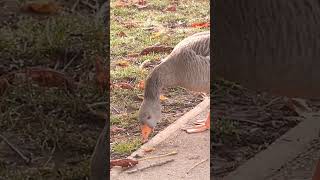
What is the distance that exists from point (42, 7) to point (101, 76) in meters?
0.23

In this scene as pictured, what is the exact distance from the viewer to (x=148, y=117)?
269 cm

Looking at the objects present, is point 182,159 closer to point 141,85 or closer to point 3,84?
point 141,85

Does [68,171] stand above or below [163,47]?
below

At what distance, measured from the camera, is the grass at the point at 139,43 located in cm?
286

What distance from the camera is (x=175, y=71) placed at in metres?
2.82

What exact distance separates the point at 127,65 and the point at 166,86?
9.4 inches

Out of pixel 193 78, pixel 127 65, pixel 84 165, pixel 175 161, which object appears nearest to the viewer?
pixel 84 165

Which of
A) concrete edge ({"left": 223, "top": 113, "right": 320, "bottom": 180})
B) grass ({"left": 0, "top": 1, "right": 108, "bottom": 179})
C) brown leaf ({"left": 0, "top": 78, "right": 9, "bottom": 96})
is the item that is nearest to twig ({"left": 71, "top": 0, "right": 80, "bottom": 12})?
grass ({"left": 0, "top": 1, "right": 108, "bottom": 179})

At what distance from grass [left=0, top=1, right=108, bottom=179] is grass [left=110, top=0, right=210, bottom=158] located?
1067mm

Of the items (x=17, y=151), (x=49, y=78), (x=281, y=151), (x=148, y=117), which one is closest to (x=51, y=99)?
(x=49, y=78)

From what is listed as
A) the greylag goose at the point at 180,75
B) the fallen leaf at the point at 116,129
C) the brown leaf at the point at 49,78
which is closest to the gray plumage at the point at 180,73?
the greylag goose at the point at 180,75

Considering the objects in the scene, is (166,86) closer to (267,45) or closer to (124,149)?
(124,149)

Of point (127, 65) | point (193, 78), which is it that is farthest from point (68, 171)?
point (127, 65)

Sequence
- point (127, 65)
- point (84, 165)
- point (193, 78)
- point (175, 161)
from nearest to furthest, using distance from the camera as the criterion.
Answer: point (84, 165) < point (175, 161) < point (193, 78) < point (127, 65)
